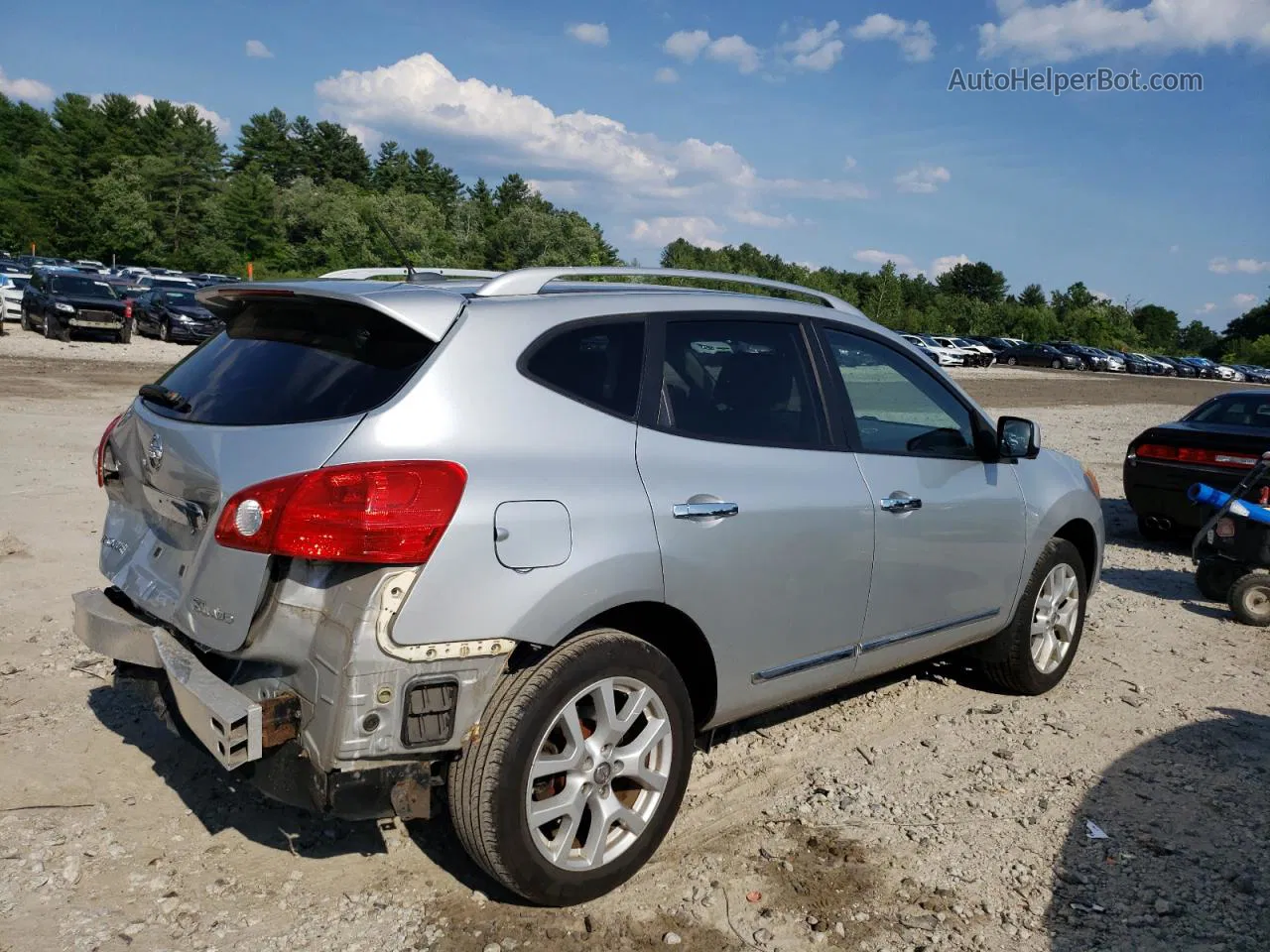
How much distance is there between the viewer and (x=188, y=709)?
296 centimetres

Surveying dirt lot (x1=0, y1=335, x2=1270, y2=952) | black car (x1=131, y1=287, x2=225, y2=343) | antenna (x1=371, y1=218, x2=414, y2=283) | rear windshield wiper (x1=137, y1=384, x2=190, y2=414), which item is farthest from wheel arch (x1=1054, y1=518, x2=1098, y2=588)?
black car (x1=131, y1=287, x2=225, y2=343)

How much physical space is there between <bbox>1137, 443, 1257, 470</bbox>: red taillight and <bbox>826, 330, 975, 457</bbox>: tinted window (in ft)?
16.9

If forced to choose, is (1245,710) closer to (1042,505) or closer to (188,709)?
(1042,505)

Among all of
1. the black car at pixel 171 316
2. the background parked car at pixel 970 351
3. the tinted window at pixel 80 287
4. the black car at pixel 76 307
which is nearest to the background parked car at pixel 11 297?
the black car at pixel 76 307

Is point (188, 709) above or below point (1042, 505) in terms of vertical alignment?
below

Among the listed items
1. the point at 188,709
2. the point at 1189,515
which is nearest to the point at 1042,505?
the point at 188,709

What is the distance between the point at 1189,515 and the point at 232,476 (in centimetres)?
847

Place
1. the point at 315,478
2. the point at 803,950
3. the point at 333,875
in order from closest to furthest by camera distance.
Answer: the point at 315,478
the point at 803,950
the point at 333,875

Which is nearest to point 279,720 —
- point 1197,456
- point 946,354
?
point 1197,456

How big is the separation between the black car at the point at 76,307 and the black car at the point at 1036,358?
55.4 metres

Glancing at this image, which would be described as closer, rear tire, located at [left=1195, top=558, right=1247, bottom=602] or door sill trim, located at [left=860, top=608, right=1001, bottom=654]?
door sill trim, located at [left=860, top=608, right=1001, bottom=654]

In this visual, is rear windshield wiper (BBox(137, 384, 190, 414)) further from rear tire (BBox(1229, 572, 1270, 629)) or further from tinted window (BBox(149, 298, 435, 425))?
rear tire (BBox(1229, 572, 1270, 629))

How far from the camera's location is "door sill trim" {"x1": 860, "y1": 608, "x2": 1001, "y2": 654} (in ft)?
13.9

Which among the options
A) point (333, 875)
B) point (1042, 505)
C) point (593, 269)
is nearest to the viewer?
point (333, 875)
